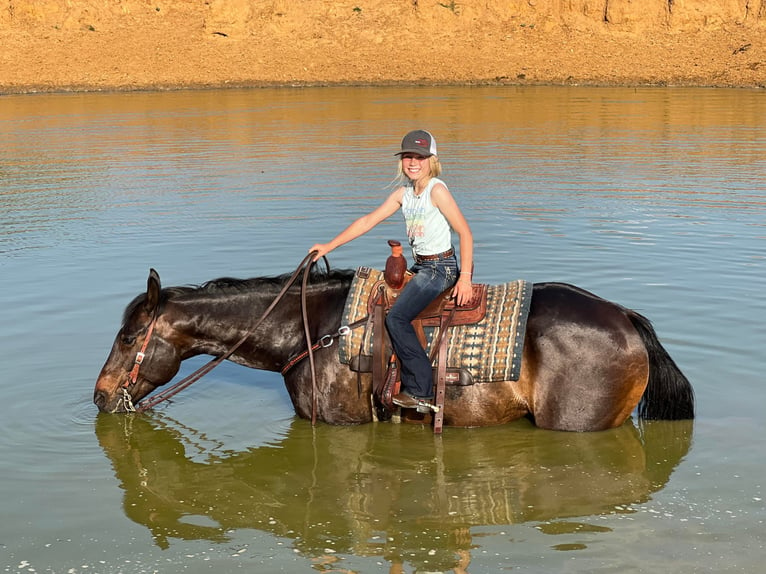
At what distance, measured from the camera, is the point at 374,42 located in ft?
228

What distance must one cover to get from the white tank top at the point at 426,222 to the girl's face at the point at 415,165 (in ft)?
0.40

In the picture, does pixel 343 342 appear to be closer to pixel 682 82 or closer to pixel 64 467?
pixel 64 467

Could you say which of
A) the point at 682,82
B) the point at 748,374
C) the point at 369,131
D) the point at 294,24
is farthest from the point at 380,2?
the point at 748,374

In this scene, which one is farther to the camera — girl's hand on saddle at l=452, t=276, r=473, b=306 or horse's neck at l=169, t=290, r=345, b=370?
horse's neck at l=169, t=290, r=345, b=370

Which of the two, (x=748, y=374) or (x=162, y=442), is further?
(x=748, y=374)

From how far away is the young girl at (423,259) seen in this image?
735 cm

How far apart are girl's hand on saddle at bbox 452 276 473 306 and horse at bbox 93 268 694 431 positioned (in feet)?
1.67

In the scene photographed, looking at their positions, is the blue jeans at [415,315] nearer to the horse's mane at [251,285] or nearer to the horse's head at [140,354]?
the horse's mane at [251,285]

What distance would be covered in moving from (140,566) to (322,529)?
4.00 ft

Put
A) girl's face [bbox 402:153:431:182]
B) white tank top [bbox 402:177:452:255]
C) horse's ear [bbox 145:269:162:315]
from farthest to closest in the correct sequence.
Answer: horse's ear [bbox 145:269:162:315]
white tank top [bbox 402:177:452:255]
girl's face [bbox 402:153:431:182]

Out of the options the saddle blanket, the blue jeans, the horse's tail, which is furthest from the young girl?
the horse's tail

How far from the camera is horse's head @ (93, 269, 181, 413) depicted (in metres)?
8.05

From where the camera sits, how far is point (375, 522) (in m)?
6.81

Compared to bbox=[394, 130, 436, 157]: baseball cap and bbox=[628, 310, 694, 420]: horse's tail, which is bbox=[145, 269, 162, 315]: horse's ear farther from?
bbox=[628, 310, 694, 420]: horse's tail
